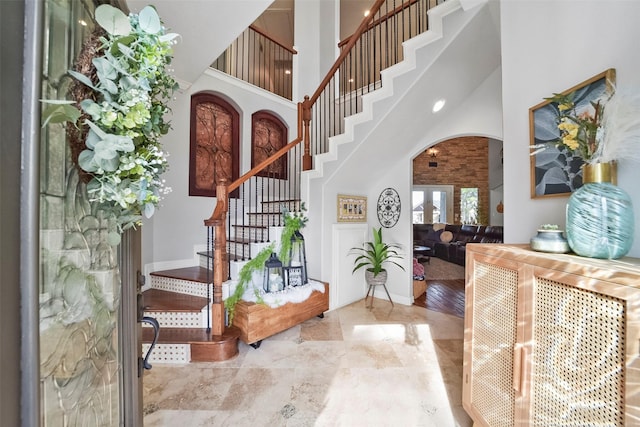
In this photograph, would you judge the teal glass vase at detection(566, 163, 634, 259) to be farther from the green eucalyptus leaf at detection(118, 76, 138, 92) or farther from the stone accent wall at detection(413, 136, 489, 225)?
the stone accent wall at detection(413, 136, 489, 225)

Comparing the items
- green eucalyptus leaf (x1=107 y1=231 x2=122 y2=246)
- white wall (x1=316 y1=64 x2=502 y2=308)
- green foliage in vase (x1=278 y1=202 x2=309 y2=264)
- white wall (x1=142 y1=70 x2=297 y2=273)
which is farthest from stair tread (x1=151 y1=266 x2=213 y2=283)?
green eucalyptus leaf (x1=107 y1=231 x2=122 y2=246)

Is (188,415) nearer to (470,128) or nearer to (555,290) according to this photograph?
(555,290)

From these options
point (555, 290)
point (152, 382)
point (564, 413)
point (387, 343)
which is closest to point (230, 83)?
point (152, 382)

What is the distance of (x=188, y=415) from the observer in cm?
159

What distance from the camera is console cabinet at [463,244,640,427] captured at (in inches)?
31.0

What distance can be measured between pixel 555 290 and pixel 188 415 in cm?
207

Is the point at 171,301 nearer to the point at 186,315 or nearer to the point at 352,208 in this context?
the point at 186,315

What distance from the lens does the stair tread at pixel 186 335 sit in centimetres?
216

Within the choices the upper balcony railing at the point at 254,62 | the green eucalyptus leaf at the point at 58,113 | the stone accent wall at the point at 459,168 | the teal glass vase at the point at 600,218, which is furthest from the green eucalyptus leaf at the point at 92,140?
the stone accent wall at the point at 459,168

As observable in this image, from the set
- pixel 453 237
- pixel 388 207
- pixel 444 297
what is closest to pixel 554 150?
pixel 388 207

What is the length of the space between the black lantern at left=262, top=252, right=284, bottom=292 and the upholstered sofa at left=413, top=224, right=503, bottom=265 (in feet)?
16.7

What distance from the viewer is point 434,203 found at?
27.8ft

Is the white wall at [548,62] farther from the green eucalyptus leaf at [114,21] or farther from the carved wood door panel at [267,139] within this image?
the carved wood door panel at [267,139]

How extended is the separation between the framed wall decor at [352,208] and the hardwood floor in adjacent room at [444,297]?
1.50 metres
